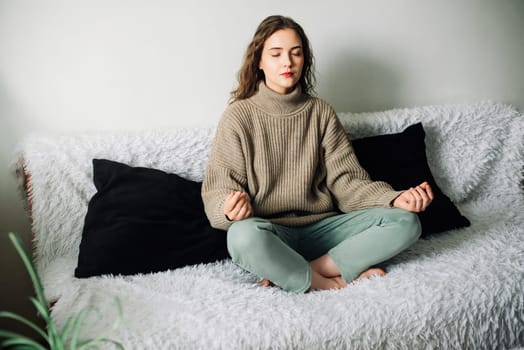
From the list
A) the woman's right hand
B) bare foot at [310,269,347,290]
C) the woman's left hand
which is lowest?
bare foot at [310,269,347,290]

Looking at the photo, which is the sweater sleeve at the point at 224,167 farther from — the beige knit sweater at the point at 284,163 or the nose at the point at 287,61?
the nose at the point at 287,61

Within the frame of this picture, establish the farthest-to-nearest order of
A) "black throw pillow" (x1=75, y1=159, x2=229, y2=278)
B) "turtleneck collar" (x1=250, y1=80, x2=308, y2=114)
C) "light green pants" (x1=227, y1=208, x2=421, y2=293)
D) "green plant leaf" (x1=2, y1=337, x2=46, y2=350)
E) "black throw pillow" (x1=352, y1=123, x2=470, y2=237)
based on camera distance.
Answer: "black throw pillow" (x1=352, y1=123, x2=470, y2=237), "turtleneck collar" (x1=250, y1=80, x2=308, y2=114), "black throw pillow" (x1=75, y1=159, x2=229, y2=278), "light green pants" (x1=227, y1=208, x2=421, y2=293), "green plant leaf" (x1=2, y1=337, x2=46, y2=350)

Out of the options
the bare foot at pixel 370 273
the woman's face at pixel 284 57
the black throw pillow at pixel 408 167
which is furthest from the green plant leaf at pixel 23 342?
the black throw pillow at pixel 408 167

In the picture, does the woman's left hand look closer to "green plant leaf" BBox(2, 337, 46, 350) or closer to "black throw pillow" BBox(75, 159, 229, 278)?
"black throw pillow" BBox(75, 159, 229, 278)

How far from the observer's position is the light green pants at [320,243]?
102 centimetres

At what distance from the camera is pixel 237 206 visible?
105cm

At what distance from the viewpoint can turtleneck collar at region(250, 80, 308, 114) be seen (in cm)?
124

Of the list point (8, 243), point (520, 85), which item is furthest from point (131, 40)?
point (520, 85)

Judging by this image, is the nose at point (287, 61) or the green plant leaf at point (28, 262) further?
the nose at point (287, 61)

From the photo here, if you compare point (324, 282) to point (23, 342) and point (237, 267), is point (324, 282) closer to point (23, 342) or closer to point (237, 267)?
point (237, 267)

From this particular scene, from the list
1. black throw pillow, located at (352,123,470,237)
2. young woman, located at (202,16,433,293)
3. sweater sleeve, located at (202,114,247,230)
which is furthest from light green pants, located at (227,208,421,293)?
black throw pillow, located at (352,123,470,237)

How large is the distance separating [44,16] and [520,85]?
1680 millimetres

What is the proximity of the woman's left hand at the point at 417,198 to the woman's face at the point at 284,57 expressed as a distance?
0.41m

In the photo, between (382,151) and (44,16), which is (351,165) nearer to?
(382,151)
